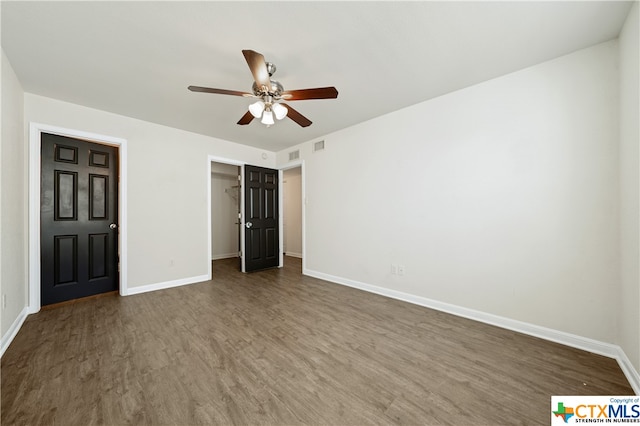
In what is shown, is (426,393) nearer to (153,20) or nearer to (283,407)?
(283,407)

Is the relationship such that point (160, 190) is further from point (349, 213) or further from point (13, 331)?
point (349, 213)

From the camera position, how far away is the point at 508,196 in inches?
96.6

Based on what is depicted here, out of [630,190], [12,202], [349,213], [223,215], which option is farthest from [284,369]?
[223,215]

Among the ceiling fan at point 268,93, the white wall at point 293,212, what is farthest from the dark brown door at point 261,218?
the ceiling fan at point 268,93

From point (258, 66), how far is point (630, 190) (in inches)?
116

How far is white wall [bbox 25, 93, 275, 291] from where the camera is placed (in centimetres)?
331

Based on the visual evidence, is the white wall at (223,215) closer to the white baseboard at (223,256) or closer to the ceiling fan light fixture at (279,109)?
the white baseboard at (223,256)

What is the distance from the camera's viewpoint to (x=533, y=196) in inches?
91.1

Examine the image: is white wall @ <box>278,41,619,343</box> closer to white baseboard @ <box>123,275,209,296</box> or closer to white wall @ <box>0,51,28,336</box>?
white baseboard @ <box>123,275,209,296</box>

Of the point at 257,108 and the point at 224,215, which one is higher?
the point at 257,108

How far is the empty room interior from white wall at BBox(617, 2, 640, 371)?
0.09ft

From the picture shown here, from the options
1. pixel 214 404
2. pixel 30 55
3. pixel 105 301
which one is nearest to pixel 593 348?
pixel 214 404

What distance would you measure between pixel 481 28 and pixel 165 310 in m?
4.32

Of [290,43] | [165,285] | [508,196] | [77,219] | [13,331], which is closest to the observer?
[290,43]
